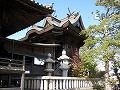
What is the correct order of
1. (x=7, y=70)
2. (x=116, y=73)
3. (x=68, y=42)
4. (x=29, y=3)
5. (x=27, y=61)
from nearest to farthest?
(x=29, y=3), (x=7, y=70), (x=27, y=61), (x=68, y=42), (x=116, y=73)

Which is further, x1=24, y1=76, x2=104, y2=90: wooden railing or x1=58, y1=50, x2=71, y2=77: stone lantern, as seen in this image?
x1=58, y1=50, x2=71, y2=77: stone lantern

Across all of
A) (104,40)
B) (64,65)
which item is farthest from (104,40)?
(64,65)

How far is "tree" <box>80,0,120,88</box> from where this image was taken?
45.8ft

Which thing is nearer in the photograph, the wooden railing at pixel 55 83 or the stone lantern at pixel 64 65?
the wooden railing at pixel 55 83

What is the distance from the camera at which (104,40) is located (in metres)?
14.5

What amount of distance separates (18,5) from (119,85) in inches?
601

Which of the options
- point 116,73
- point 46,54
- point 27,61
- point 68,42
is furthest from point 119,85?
point 27,61

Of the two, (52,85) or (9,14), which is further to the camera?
(52,85)

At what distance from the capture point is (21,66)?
433 inches

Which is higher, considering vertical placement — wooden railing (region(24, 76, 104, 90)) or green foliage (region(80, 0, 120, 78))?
green foliage (region(80, 0, 120, 78))

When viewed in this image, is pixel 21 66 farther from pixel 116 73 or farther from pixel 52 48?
pixel 116 73

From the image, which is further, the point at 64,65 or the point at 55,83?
the point at 64,65

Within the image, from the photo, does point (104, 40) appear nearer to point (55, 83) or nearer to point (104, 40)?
point (104, 40)

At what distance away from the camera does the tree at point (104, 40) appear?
1396cm
